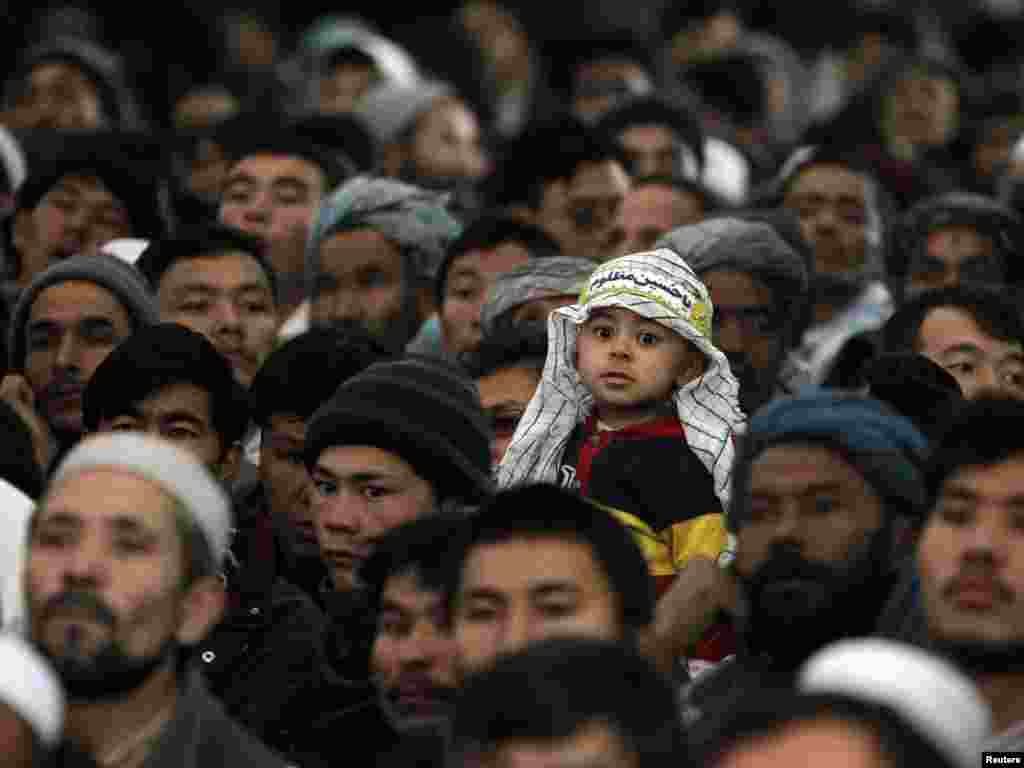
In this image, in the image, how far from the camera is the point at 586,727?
16.1ft

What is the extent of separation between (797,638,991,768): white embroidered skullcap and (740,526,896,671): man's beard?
0.91 metres

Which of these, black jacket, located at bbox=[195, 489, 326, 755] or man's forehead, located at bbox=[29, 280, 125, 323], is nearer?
black jacket, located at bbox=[195, 489, 326, 755]

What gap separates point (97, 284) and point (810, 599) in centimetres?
329

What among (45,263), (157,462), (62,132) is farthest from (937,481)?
(62,132)

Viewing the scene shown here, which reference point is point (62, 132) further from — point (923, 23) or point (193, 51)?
point (923, 23)

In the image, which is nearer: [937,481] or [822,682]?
[822,682]

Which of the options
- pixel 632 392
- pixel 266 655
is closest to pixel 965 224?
pixel 632 392

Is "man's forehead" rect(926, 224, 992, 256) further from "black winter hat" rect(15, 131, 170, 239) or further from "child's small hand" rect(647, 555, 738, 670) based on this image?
"child's small hand" rect(647, 555, 738, 670)

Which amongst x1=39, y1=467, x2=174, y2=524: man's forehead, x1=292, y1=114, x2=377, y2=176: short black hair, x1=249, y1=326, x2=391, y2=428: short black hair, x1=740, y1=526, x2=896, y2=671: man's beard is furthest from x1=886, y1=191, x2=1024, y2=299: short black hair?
x1=39, y1=467, x2=174, y2=524: man's forehead

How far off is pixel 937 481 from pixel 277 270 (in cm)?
502

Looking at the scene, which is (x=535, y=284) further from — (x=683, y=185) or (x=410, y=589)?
(x=410, y=589)

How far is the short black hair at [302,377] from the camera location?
7.93 meters

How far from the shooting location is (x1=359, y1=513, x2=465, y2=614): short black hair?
6145 millimetres

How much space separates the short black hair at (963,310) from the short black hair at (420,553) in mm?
2222
